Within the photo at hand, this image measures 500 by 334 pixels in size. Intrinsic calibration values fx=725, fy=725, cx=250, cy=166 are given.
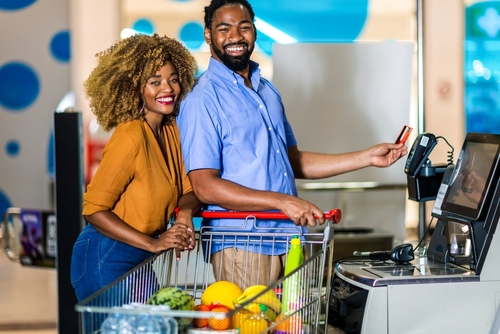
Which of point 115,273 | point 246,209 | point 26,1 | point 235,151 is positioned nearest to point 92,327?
point 115,273

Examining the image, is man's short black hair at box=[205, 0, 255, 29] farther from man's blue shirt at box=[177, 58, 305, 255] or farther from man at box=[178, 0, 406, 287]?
man's blue shirt at box=[177, 58, 305, 255]

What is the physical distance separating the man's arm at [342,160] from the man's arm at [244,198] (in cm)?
50

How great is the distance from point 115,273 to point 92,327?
0.41 meters

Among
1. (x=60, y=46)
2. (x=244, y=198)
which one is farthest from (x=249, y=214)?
(x=60, y=46)

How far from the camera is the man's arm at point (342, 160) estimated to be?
2539 millimetres

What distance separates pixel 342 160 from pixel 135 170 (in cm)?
85

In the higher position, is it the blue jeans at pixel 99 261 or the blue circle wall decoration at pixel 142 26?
the blue circle wall decoration at pixel 142 26

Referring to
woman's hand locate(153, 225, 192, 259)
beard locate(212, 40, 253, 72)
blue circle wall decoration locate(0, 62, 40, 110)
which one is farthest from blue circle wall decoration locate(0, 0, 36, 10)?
woman's hand locate(153, 225, 192, 259)

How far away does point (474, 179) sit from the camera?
214 centimetres

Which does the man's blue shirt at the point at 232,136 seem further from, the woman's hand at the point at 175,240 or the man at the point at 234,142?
the woman's hand at the point at 175,240

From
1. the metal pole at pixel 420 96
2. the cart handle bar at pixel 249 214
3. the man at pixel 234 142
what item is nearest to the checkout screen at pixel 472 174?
the cart handle bar at pixel 249 214

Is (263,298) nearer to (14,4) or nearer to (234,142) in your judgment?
(234,142)

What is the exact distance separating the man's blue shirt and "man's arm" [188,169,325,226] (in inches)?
1.7

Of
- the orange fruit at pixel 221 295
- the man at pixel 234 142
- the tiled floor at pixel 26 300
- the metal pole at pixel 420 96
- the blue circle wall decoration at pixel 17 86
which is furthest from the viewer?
the blue circle wall decoration at pixel 17 86
